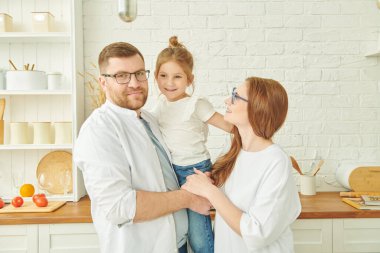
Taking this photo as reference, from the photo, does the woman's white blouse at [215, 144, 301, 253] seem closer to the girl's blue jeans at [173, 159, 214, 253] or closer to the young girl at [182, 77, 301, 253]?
the young girl at [182, 77, 301, 253]

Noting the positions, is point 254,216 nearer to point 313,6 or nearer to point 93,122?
point 93,122

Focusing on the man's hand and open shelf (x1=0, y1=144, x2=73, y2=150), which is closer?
the man's hand

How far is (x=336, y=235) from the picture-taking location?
251cm

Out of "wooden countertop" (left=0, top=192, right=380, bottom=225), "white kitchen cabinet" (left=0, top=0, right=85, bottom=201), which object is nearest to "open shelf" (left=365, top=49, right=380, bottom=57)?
"wooden countertop" (left=0, top=192, right=380, bottom=225)

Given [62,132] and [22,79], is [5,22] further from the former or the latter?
[62,132]

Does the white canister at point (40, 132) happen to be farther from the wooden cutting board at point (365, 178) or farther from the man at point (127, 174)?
the wooden cutting board at point (365, 178)

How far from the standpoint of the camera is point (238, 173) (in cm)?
172

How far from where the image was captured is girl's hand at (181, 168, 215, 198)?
1698 millimetres

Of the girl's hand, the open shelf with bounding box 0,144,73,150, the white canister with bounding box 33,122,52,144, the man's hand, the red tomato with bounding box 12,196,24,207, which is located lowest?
the red tomato with bounding box 12,196,24,207

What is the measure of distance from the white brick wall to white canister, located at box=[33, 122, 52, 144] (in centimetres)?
37

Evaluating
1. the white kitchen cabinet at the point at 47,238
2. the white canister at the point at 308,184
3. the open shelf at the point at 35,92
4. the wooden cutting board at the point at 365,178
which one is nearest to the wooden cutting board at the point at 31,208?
the white kitchen cabinet at the point at 47,238

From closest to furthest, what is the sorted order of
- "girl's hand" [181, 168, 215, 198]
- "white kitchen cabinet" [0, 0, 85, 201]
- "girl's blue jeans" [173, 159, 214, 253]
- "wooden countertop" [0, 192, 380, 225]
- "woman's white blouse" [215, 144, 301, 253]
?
"woman's white blouse" [215, 144, 301, 253] → "girl's hand" [181, 168, 215, 198] → "girl's blue jeans" [173, 159, 214, 253] → "wooden countertop" [0, 192, 380, 225] → "white kitchen cabinet" [0, 0, 85, 201]

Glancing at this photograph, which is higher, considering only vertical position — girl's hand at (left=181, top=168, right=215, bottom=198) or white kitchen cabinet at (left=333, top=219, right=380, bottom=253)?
girl's hand at (left=181, top=168, right=215, bottom=198)

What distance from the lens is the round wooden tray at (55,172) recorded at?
2955 millimetres
